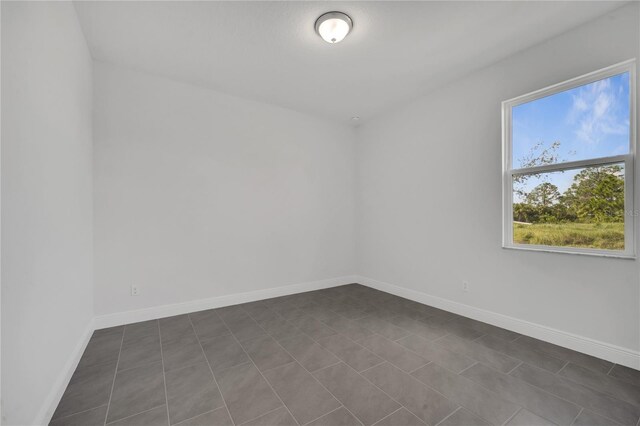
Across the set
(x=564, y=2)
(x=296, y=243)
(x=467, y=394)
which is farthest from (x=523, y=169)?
(x=296, y=243)

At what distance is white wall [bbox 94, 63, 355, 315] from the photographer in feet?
9.82

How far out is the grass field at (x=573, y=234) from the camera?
2258mm

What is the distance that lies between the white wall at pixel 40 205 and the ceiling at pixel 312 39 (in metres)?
0.52

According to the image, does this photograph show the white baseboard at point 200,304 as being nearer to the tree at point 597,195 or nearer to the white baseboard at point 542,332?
the white baseboard at point 542,332

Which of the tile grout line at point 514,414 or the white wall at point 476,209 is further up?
the white wall at point 476,209

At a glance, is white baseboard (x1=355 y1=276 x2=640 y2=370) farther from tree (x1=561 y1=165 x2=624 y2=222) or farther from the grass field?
tree (x1=561 y1=165 x2=624 y2=222)

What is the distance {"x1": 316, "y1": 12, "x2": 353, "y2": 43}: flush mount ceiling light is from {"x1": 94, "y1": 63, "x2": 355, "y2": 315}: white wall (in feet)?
5.87

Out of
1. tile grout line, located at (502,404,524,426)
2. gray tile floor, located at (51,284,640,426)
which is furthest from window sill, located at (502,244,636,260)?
tile grout line, located at (502,404,524,426)

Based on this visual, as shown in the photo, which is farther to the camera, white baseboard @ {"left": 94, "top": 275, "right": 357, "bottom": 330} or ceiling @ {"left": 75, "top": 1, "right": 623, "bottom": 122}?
white baseboard @ {"left": 94, "top": 275, "right": 357, "bottom": 330}

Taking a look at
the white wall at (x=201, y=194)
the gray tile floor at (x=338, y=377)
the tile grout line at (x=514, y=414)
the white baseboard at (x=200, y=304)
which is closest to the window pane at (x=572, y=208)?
the gray tile floor at (x=338, y=377)

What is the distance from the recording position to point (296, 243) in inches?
169

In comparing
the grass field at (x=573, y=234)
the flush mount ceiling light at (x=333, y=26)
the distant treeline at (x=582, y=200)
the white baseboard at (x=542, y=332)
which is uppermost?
the flush mount ceiling light at (x=333, y=26)

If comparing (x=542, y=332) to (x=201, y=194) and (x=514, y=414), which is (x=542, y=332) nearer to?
(x=514, y=414)

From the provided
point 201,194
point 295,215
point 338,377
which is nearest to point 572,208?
point 338,377
